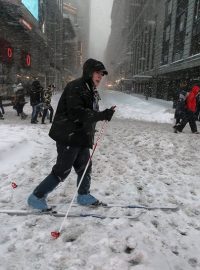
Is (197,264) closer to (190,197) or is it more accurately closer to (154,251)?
(154,251)

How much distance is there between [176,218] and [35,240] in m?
1.88

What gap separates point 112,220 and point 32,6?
50471 mm

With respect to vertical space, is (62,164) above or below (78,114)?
below

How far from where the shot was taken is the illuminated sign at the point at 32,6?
45125mm

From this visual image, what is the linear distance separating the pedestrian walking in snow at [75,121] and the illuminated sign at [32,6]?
140ft

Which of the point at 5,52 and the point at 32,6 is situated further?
the point at 32,6

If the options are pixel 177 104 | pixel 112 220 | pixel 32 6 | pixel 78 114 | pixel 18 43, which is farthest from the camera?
pixel 32 6

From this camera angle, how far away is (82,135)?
14.4ft

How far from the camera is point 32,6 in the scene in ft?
163

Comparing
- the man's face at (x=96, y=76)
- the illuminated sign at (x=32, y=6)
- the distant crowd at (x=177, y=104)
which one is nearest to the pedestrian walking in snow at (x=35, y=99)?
the distant crowd at (x=177, y=104)

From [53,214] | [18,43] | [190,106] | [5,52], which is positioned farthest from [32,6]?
[53,214]

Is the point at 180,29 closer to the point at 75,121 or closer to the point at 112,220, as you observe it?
the point at 75,121

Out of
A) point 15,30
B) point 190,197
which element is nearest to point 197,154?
point 190,197

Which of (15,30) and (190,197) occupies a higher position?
(15,30)
